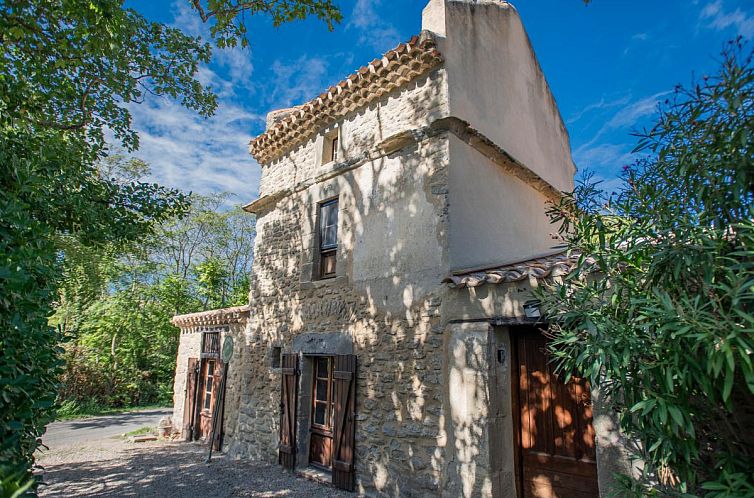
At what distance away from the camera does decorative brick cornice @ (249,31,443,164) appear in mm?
5793

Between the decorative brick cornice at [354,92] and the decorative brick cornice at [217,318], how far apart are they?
3.24 metres

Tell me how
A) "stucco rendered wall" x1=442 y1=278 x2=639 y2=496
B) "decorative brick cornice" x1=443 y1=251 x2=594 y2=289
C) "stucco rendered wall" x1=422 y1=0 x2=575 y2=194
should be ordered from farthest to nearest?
"stucco rendered wall" x1=422 y1=0 x2=575 y2=194, "decorative brick cornice" x1=443 y1=251 x2=594 y2=289, "stucco rendered wall" x1=442 y1=278 x2=639 y2=496

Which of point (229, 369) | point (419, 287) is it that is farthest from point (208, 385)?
point (419, 287)

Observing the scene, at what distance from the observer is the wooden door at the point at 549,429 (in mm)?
4090

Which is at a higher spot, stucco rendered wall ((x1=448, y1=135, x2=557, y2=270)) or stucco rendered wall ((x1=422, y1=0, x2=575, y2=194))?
stucco rendered wall ((x1=422, y1=0, x2=575, y2=194))

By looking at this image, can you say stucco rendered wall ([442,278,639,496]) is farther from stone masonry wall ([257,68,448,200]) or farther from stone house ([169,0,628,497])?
stone masonry wall ([257,68,448,200])

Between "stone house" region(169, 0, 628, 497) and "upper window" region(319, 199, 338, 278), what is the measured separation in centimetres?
3

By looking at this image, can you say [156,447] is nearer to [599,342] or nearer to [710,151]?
[599,342]

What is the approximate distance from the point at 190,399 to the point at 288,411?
4.13 metres

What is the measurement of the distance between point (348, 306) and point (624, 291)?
162 inches

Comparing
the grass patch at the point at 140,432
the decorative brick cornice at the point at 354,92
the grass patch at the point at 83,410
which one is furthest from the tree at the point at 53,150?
the grass patch at the point at 83,410

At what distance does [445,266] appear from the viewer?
16.8 ft

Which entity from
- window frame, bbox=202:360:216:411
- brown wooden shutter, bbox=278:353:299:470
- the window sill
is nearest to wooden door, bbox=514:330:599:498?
the window sill

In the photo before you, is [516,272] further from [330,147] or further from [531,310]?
[330,147]
